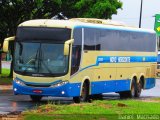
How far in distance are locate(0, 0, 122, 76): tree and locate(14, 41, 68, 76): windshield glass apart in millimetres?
17018

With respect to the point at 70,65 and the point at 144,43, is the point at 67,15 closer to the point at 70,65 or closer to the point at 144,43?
the point at 144,43

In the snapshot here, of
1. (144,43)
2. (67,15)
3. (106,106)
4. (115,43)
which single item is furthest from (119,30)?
(67,15)

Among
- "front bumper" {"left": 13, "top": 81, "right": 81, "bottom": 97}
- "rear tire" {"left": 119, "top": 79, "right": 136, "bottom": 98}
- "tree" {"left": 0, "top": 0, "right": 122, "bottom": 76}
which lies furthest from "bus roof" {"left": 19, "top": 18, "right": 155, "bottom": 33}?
"tree" {"left": 0, "top": 0, "right": 122, "bottom": 76}

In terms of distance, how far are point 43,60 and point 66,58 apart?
2.75 feet

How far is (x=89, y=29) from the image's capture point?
23.8 meters

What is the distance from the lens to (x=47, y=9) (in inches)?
1612

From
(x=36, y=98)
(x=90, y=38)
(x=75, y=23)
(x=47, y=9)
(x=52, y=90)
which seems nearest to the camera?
(x=52, y=90)

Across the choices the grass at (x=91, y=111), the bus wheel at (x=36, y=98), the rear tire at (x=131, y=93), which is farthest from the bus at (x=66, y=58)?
the grass at (x=91, y=111)

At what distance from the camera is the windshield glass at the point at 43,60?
72.3 feet

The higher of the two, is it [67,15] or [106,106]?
[67,15]

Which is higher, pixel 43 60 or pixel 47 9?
pixel 47 9

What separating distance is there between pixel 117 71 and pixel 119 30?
5.80 feet

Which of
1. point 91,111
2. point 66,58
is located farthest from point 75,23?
point 91,111

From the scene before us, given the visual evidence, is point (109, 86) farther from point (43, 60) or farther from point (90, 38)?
point (43, 60)
